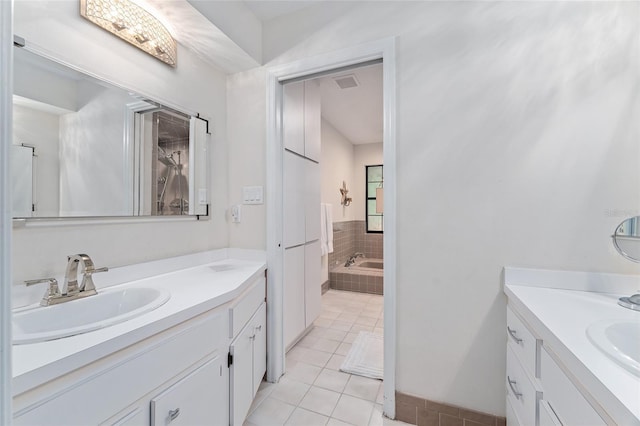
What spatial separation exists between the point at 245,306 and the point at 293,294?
0.80 metres

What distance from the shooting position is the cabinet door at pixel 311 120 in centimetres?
242

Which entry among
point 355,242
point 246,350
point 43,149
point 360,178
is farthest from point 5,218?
point 360,178

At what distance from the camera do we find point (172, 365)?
0.92 m

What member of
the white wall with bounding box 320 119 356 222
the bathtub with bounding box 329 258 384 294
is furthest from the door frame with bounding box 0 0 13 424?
the bathtub with bounding box 329 258 384 294

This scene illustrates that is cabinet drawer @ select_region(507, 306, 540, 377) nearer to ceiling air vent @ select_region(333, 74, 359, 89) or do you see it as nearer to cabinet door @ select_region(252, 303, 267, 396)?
cabinet door @ select_region(252, 303, 267, 396)

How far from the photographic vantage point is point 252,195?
1.94m

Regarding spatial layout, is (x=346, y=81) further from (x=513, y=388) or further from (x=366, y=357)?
(x=513, y=388)

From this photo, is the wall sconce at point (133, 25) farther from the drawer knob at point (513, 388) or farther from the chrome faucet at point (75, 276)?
the drawer knob at point (513, 388)

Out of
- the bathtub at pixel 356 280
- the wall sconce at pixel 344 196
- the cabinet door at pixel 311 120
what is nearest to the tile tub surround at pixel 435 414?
the cabinet door at pixel 311 120

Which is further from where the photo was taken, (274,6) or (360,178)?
(360,178)

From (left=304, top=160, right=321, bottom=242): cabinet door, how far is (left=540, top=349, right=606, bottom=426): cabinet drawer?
183 cm

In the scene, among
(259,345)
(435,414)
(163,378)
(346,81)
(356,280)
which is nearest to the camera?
(163,378)

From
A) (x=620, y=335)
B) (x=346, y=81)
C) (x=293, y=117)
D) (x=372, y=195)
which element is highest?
(x=346, y=81)

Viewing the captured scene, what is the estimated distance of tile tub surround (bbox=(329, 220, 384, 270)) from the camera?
15.1 ft
